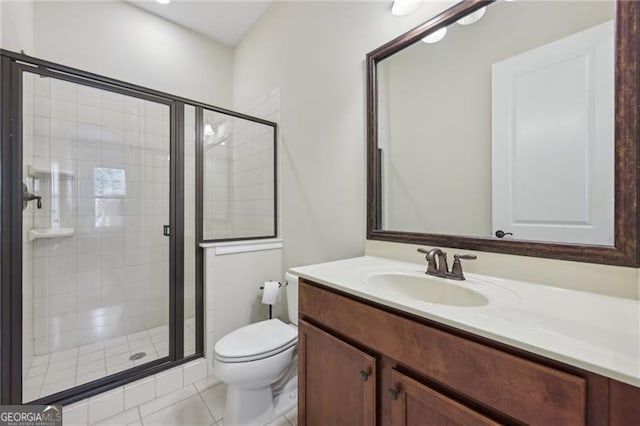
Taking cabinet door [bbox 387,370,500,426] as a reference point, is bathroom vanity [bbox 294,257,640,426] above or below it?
above

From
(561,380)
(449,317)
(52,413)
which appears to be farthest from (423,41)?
(52,413)

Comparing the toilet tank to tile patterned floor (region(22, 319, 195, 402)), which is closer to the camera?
tile patterned floor (region(22, 319, 195, 402))

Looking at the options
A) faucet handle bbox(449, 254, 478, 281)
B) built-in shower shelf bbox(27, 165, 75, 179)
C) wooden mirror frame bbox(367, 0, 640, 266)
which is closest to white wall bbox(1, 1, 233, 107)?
built-in shower shelf bbox(27, 165, 75, 179)

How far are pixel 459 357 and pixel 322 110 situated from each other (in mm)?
1580

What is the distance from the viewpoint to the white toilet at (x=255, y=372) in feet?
4.24

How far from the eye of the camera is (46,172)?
173 centimetres

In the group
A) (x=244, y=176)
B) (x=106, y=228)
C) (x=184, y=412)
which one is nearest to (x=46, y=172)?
(x=106, y=228)

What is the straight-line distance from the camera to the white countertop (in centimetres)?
49

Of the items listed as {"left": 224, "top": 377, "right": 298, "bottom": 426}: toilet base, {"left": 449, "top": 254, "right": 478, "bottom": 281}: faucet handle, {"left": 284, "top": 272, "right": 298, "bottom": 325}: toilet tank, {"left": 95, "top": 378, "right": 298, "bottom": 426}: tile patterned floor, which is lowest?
{"left": 95, "top": 378, "right": 298, "bottom": 426}: tile patterned floor

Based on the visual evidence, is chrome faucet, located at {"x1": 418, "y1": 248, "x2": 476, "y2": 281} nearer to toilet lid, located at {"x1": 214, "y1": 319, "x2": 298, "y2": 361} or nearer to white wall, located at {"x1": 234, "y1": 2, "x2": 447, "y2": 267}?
white wall, located at {"x1": 234, "y1": 2, "x2": 447, "y2": 267}

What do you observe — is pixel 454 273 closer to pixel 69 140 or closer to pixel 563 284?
pixel 563 284

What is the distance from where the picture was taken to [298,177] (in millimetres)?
2020

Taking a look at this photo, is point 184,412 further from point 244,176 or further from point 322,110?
point 322,110

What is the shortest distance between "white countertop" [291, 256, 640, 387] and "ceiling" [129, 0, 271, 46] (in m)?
2.54
